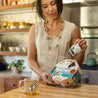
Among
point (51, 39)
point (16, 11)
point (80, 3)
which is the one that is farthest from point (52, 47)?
point (16, 11)

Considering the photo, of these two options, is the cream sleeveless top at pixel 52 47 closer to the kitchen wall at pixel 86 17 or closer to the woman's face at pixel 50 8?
the woman's face at pixel 50 8

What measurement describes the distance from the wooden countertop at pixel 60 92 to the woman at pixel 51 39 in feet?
1.23

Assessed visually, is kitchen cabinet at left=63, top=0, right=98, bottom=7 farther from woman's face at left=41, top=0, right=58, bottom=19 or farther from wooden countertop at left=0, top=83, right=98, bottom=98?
wooden countertop at left=0, top=83, right=98, bottom=98

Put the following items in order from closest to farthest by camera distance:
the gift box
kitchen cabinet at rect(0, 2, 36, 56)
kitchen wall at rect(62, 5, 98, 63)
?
1. the gift box
2. kitchen wall at rect(62, 5, 98, 63)
3. kitchen cabinet at rect(0, 2, 36, 56)

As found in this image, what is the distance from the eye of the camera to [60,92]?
128 cm

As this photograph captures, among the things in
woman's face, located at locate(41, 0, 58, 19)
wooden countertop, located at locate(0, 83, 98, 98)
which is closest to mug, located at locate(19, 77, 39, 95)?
wooden countertop, located at locate(0, 83, 98, 98)

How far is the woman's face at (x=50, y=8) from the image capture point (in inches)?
68.9

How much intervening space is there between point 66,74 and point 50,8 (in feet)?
2.11

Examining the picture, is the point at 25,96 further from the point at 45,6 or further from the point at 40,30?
the point at 45,6

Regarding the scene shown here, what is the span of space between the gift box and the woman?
34 centimetres

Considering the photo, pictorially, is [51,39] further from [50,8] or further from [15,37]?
[15,37]

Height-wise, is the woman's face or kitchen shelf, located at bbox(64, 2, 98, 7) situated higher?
kitchen shelf, located at bbox(64, 2, 98, 7)

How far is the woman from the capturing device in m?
1.76

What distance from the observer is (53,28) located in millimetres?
1819
